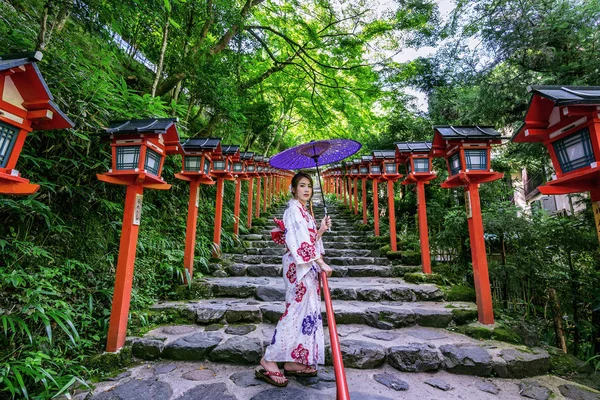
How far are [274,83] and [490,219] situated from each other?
8.76 metres

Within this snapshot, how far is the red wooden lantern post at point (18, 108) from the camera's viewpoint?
1842 millimetres

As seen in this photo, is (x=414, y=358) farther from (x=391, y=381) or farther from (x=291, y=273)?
(x=291, y=273)

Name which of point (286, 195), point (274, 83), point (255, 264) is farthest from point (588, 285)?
point (286, 195)

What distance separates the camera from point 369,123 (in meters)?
10.3

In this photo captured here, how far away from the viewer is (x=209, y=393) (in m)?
2.49

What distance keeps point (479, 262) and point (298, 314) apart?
2710 millimetres

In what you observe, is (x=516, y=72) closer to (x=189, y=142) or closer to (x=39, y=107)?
(x=189, y=142)

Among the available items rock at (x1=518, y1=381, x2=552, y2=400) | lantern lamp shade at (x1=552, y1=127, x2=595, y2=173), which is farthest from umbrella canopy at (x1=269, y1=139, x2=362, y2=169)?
rock at (x1=518, y1=381, x2=552, y2=400)

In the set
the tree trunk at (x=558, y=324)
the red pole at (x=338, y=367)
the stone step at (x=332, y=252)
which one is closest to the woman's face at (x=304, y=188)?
the red pole at (x=338, y=367)

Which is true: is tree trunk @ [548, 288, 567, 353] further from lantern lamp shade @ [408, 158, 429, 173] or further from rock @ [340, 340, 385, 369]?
rock @ [340, 340, 385, 369]

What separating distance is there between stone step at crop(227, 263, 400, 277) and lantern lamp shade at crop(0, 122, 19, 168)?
415cm

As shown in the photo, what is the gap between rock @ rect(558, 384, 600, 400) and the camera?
2.46m

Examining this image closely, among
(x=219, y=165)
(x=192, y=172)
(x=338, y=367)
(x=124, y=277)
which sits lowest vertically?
(x=338, y=367)

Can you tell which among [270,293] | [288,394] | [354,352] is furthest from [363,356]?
[270,293]
